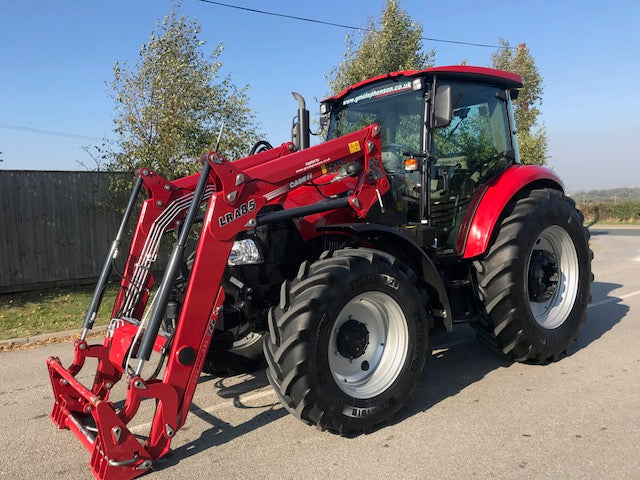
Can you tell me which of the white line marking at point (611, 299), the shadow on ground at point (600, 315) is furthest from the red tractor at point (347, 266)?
the white line marking at point (611, 299)

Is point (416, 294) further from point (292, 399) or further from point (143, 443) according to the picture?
point (143, 443)

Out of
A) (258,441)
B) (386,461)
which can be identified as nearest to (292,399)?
(258,441)

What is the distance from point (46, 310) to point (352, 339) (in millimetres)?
6391

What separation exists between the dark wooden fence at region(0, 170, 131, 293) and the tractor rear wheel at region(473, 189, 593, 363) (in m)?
7.54

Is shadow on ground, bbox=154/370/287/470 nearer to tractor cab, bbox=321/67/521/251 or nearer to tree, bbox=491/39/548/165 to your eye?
tractor cab, bbox=321/67/521/251

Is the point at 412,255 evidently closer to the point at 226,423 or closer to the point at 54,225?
the point at 226,423

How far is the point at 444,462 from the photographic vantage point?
10.2ft

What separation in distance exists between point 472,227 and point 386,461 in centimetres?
220

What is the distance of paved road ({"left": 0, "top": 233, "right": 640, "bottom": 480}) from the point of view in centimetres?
304

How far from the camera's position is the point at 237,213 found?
3281 mm

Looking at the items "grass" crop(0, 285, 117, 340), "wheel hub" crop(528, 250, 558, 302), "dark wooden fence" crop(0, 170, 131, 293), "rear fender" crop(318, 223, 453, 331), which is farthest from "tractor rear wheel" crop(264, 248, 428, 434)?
"dark wooden fence" crop(0, 170, 131, 293)

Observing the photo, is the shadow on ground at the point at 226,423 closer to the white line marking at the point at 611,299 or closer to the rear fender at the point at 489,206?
the rear fender at the point at 489,206

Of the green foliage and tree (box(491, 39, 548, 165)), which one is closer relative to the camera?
tree (box(491, 39, 548, 165))

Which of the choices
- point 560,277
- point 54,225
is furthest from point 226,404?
point 54,225
